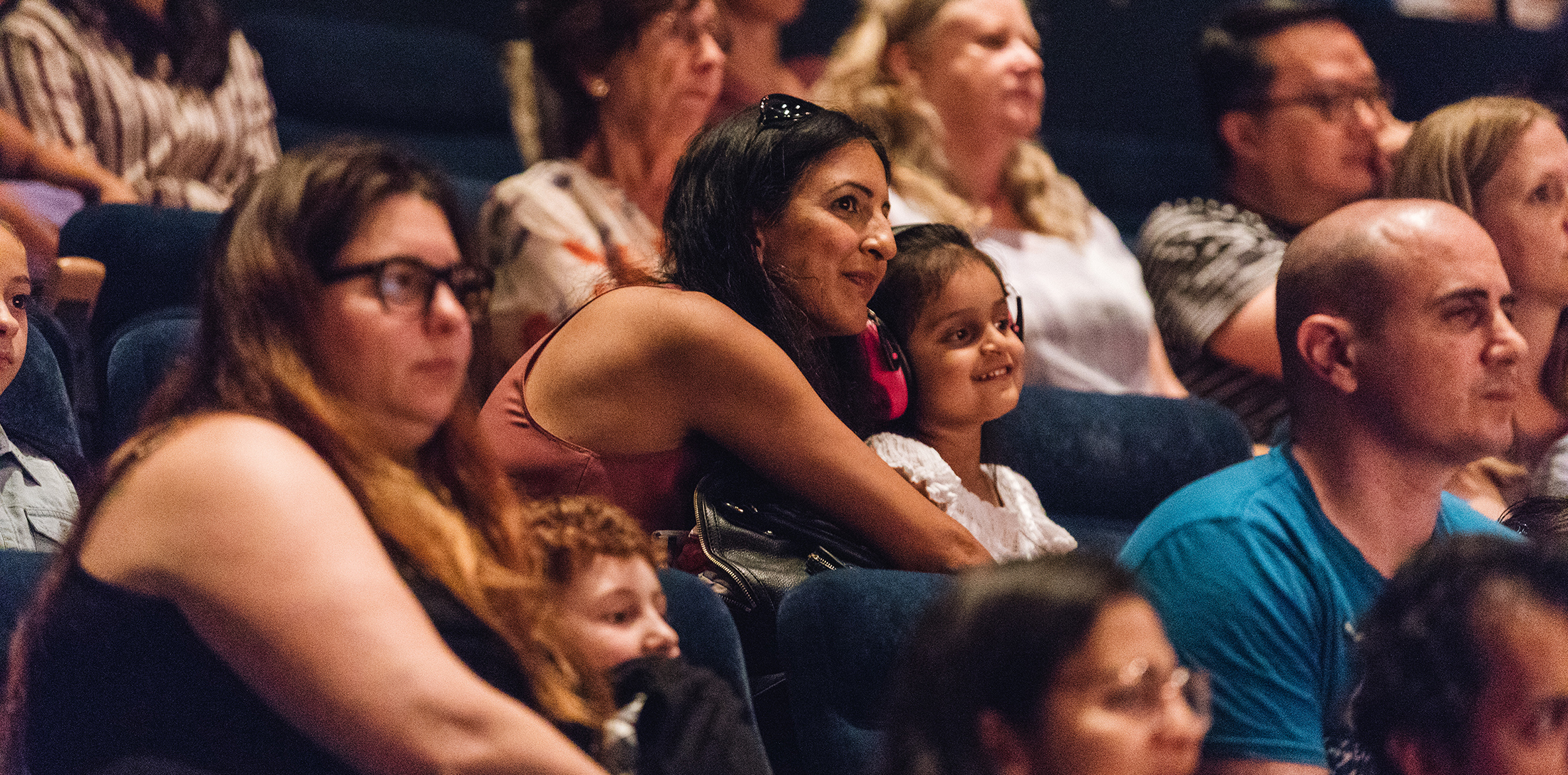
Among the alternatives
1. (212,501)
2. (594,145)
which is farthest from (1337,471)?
(594,145)

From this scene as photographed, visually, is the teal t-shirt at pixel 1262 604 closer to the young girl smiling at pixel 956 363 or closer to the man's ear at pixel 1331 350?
the man's ear at pixel 1331 350

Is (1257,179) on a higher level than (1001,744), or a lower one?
lower

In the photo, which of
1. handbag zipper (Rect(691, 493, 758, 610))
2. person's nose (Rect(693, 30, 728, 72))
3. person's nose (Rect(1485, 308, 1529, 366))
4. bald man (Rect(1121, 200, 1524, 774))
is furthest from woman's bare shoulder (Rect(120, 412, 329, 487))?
person's nose (Rect(693, 30, 728, 72))

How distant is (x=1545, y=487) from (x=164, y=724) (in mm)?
1219

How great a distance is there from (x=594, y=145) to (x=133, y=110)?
508 mm

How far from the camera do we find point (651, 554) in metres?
0.85

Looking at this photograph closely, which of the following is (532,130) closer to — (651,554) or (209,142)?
(209,142)

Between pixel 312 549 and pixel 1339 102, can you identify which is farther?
pixel 1339 102

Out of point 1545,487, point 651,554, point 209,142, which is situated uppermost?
point 651,554

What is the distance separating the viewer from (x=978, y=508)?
1253 millimetres

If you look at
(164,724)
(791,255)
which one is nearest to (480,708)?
(164,724)

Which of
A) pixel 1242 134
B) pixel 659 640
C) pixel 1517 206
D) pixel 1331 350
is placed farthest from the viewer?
pixel 1242 134

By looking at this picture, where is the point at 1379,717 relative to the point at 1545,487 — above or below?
above

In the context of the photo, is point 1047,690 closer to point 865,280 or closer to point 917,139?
point 865,280
